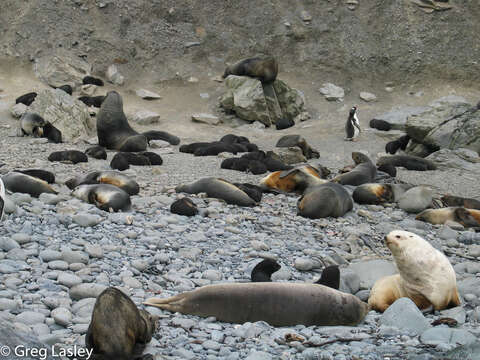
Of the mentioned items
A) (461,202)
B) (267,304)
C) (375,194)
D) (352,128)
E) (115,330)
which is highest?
(115,330)

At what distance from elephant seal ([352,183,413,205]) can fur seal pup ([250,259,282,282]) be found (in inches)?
160

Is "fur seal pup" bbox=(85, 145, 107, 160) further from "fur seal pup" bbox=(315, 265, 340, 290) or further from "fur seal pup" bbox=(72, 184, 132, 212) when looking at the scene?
"fur seal pup" bbox=(315, 265, 340, 290)

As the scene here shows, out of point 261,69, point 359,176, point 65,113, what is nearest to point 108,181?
point 359,176

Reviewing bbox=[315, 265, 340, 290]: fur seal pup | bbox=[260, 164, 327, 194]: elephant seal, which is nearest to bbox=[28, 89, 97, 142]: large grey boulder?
bbox=[260, 164, 327, 194]: elephant seal

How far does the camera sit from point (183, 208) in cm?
686

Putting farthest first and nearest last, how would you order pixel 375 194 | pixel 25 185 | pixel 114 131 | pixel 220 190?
pixel 114 131, pixel 375 194, pixel 220 190, pixel 25 185

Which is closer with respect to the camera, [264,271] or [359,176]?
[264,271]

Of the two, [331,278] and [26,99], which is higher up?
[331,278]

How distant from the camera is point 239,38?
68.0 feet

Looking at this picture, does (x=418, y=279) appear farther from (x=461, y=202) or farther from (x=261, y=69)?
(x=261, y=69)

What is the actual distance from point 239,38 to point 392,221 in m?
14.1

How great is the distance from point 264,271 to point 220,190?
10.4 ft

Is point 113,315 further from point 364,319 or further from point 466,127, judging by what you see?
point 466,127

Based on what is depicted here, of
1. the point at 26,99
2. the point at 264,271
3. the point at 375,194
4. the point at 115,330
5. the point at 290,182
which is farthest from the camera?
the point at 26,99
